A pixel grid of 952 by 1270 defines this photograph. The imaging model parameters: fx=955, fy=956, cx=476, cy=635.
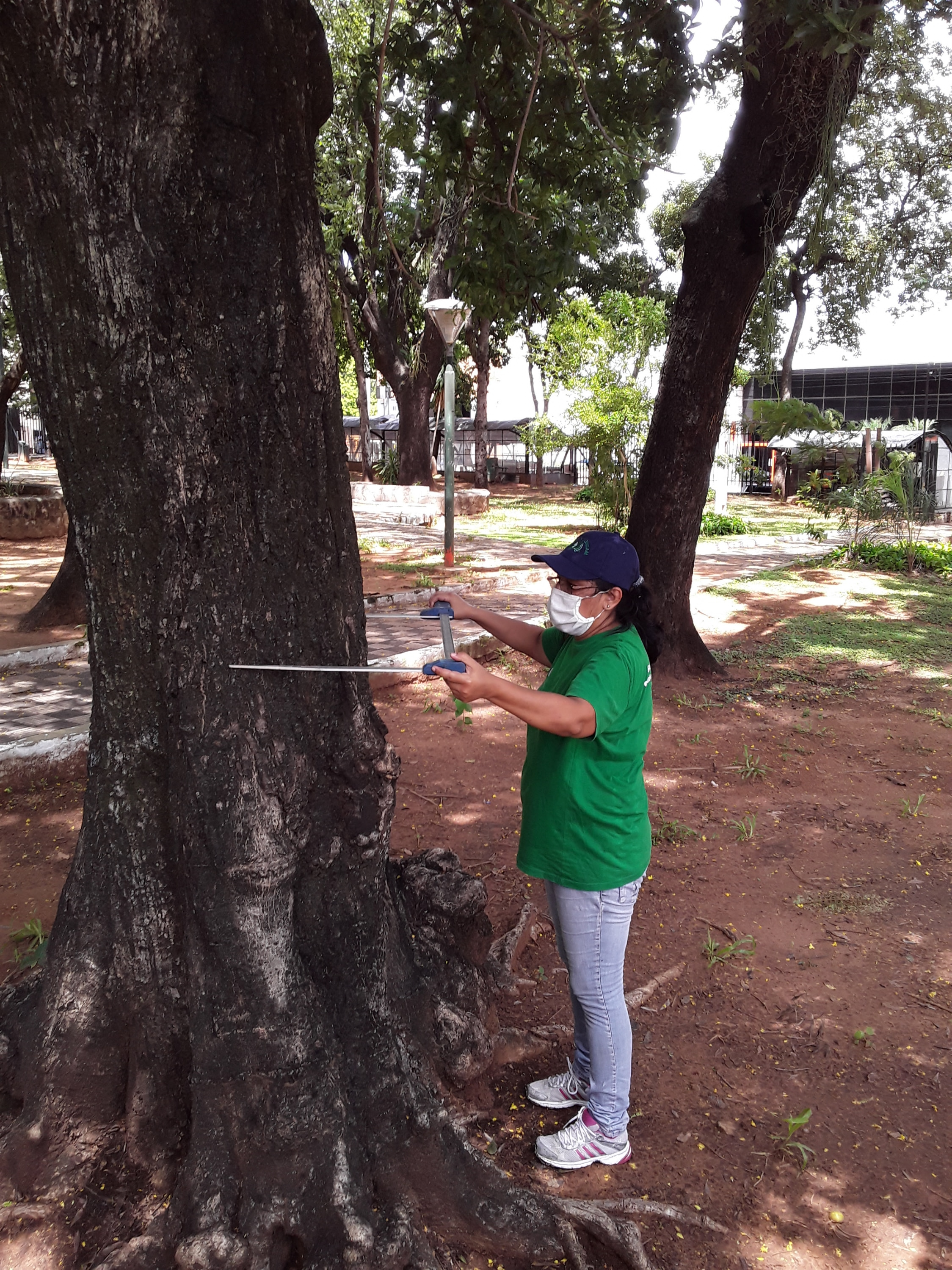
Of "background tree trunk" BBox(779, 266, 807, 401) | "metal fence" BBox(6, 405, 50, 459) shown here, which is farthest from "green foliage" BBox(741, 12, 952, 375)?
"metal fence" BBox(6, 405, 50, 459)

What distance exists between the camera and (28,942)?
3682mm

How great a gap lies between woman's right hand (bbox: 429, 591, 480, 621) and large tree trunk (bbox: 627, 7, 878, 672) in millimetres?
4339

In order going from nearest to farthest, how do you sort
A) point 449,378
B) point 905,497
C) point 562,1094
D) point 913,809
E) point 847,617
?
1. point 562,1094
2. point 913,809
3. point 847,617
4. point 449,378
5. point 905,497

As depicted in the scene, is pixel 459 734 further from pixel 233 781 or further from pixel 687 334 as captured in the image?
pixel 233 781

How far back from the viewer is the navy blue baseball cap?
2.55m

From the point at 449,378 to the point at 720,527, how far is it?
8.00 meters

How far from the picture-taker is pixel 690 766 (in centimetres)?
584

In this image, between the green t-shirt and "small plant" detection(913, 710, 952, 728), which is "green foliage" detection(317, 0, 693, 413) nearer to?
the green t-shirt

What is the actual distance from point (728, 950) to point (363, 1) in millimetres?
17898

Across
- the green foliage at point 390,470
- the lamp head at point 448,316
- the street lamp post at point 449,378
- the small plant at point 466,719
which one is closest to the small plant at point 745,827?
the small plant at point 466,719

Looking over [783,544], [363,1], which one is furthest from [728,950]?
[363,1]

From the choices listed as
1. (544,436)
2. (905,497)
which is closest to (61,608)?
(905,497)

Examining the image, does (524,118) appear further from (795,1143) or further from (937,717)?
(937,717)

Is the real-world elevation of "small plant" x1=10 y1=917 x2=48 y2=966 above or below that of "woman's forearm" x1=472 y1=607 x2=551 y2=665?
below
